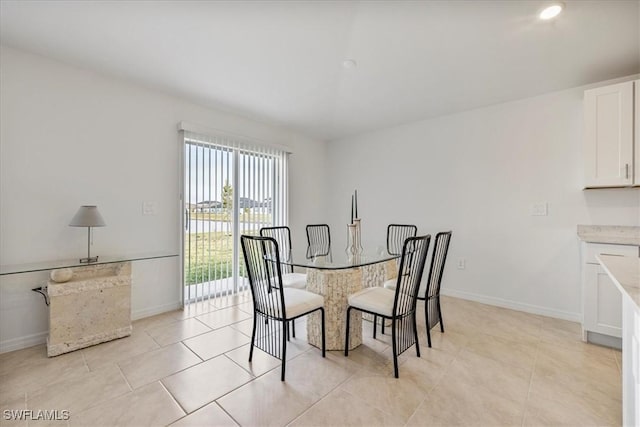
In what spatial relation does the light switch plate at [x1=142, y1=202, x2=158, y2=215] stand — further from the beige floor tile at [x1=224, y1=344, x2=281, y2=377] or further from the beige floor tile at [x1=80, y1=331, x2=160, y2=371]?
the beige floor tile at [x1=224, y1=344, x2=281, y2=377]

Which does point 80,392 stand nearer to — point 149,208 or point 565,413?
point 149,208

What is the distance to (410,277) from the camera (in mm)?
2061

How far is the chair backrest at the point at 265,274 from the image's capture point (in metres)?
1.89

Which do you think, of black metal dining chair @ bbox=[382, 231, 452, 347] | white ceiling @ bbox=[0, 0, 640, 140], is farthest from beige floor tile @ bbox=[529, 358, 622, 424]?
white ceiling @ bbox=[0, 0, 640, 140]

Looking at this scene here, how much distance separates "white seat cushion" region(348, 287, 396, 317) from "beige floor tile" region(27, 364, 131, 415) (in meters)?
1.61

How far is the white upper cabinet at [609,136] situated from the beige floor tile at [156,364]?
3.81m

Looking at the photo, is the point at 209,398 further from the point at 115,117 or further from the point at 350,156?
the point at 350,156

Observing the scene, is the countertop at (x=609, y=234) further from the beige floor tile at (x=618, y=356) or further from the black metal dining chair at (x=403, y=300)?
the black metal dining chair at (x=403, y=300)

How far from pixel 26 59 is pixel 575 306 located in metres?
5.65

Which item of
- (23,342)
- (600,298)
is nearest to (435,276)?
(600,298)

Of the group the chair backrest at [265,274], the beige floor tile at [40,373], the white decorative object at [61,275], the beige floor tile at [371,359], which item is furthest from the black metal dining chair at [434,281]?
the white decorative object at [61,275]

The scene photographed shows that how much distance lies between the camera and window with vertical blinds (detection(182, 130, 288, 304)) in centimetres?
329

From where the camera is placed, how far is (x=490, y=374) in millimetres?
1944

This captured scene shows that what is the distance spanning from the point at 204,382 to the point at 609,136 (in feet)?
12.7
